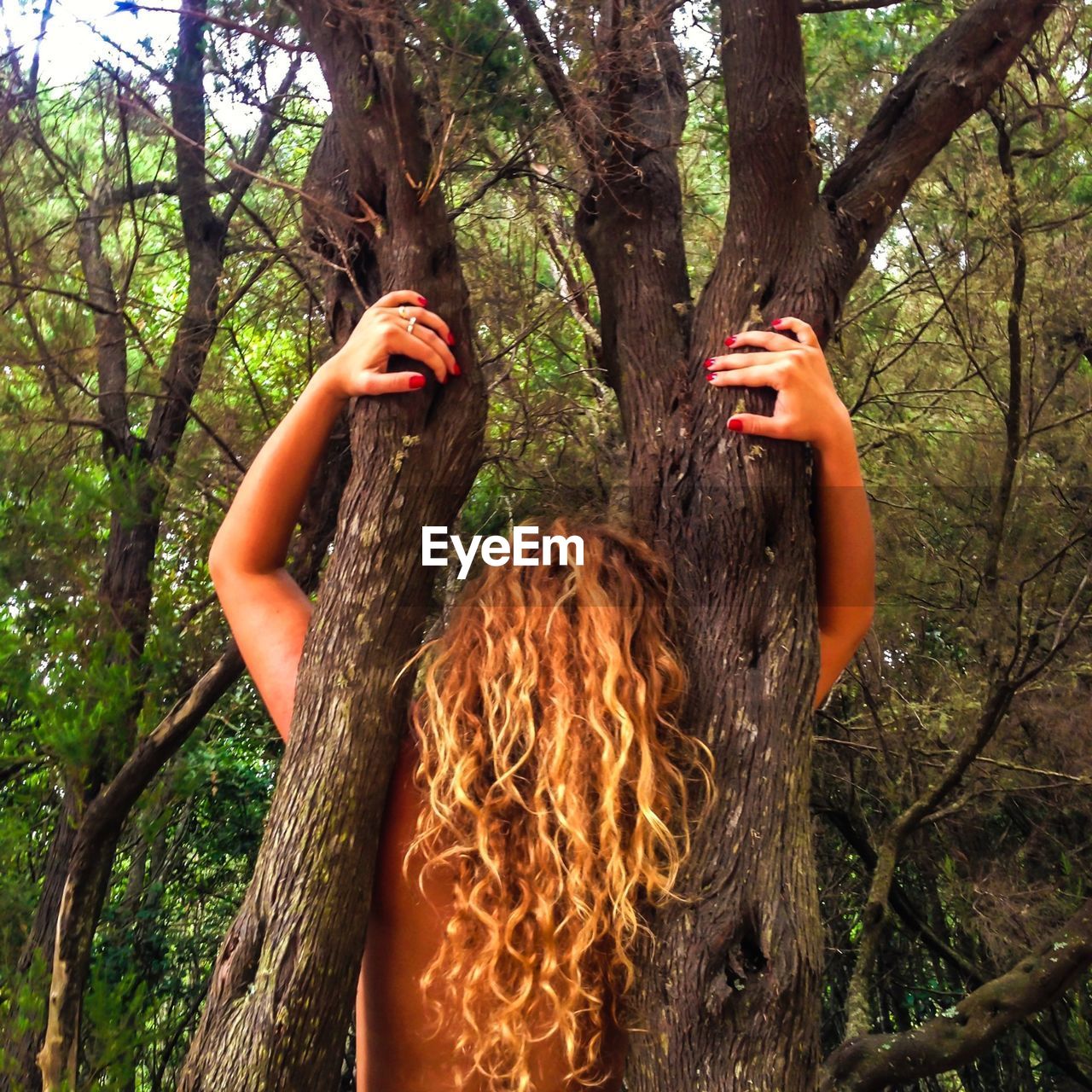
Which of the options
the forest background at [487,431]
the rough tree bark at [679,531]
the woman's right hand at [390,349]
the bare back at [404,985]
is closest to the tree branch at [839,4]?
the forest background at [487,431]

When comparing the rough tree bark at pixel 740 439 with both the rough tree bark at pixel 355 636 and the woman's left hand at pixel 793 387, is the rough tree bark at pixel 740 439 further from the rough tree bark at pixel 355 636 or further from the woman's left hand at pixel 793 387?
the rough tree bark at pixel 355 636

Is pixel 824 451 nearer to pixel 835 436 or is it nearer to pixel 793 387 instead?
pixel 835 436

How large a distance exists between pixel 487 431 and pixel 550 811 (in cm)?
244

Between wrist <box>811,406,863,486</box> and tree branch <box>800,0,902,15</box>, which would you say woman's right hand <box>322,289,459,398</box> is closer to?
wrist <box>811,406,863,486</box>

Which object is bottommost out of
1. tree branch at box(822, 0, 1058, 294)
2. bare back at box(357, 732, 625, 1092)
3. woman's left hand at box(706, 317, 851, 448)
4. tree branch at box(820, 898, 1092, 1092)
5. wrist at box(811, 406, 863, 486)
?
tree branch at box(820, 898, 1092, 1092)

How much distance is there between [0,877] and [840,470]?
3722 millimetres

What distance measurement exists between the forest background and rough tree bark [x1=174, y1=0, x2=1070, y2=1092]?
31cm

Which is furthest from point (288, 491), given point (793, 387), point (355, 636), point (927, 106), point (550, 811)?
A: point (927, 106)

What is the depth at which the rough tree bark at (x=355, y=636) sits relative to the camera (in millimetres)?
1686

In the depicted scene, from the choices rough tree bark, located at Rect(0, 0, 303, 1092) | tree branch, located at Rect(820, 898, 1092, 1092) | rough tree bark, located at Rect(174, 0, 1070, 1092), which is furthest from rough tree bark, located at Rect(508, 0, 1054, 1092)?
tree branch, located at Rect(820, 898, 1092, 1092)

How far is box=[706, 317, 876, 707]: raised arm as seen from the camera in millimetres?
1994

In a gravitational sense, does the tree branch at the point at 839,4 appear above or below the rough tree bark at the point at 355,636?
above

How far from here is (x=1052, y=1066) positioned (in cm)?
585

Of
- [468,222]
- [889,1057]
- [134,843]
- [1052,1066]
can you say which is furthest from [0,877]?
[1052,1066]
